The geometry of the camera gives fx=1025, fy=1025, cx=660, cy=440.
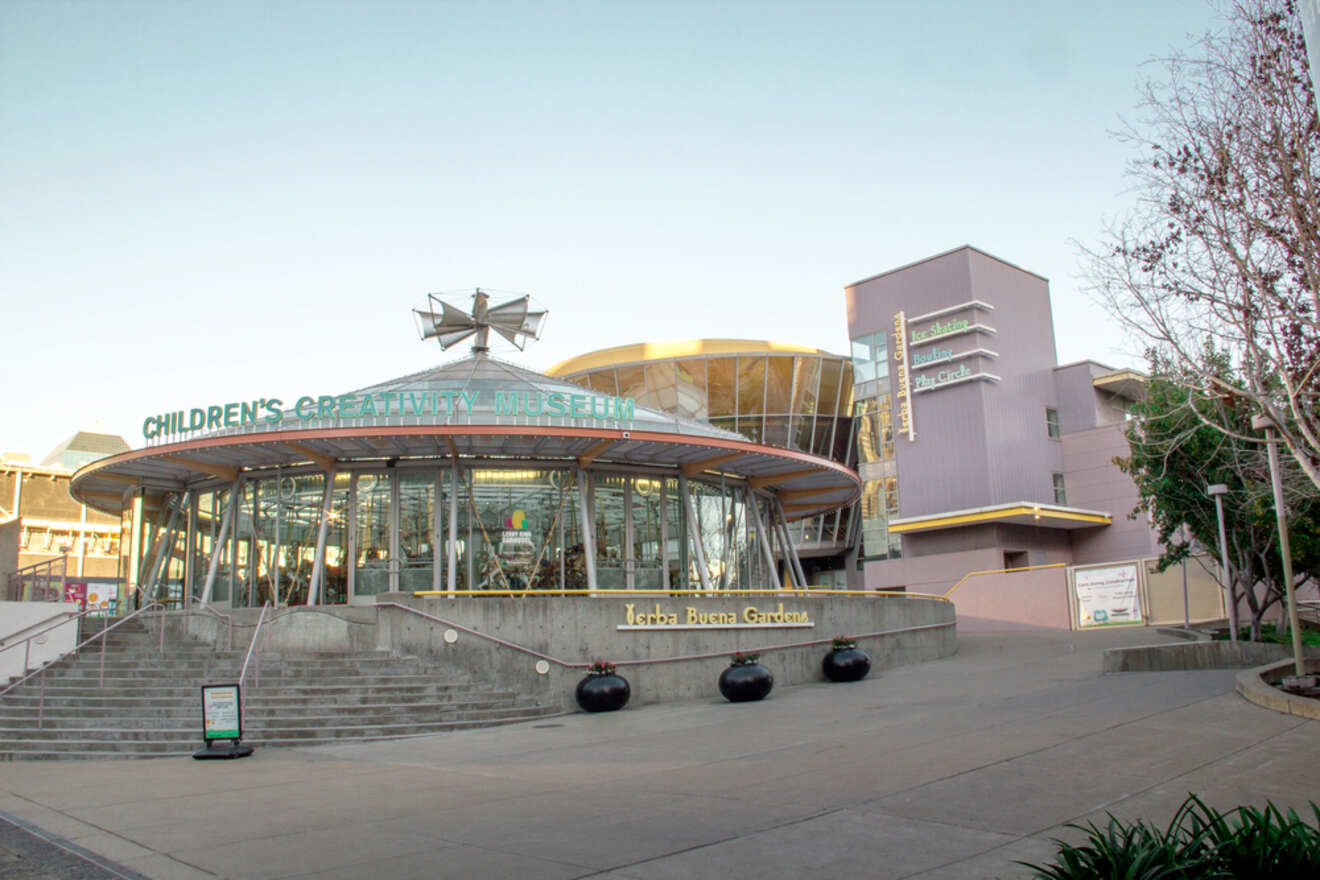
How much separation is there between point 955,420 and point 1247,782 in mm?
42097

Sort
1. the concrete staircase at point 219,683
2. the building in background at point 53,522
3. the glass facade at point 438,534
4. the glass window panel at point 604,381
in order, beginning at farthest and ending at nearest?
the building in background at point 53,522 → the glass window panel at point 604,381 → the glass facade at point 438,534 → the concrete staircase at point 219,683

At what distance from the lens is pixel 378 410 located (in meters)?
26.6

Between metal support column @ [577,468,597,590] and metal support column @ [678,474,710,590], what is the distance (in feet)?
10.2

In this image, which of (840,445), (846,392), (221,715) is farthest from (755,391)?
(221,715)

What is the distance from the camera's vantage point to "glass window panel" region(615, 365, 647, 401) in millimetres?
57281

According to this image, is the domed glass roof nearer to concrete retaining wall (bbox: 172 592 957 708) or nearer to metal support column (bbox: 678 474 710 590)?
metal support column (bbox: 678 474 710 590)

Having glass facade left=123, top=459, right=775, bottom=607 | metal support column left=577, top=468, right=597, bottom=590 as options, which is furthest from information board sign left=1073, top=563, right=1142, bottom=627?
metal support column left=577, top=468, right=597, bottom=590

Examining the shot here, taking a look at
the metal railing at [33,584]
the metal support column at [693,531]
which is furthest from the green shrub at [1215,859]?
the metal railing at [33,584]

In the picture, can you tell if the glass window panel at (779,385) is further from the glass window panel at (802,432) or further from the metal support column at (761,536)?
the metal support column at (761,536)

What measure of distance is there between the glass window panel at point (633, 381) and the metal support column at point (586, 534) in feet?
92.9

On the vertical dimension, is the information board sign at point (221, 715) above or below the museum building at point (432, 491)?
below

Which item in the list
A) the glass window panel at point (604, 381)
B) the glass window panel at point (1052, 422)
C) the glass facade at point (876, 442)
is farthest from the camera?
the glass window panel at point (604, 381)

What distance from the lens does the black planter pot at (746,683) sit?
2153 centimetres

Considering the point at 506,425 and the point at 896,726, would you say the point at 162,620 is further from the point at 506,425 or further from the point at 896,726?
the point at 896,726
